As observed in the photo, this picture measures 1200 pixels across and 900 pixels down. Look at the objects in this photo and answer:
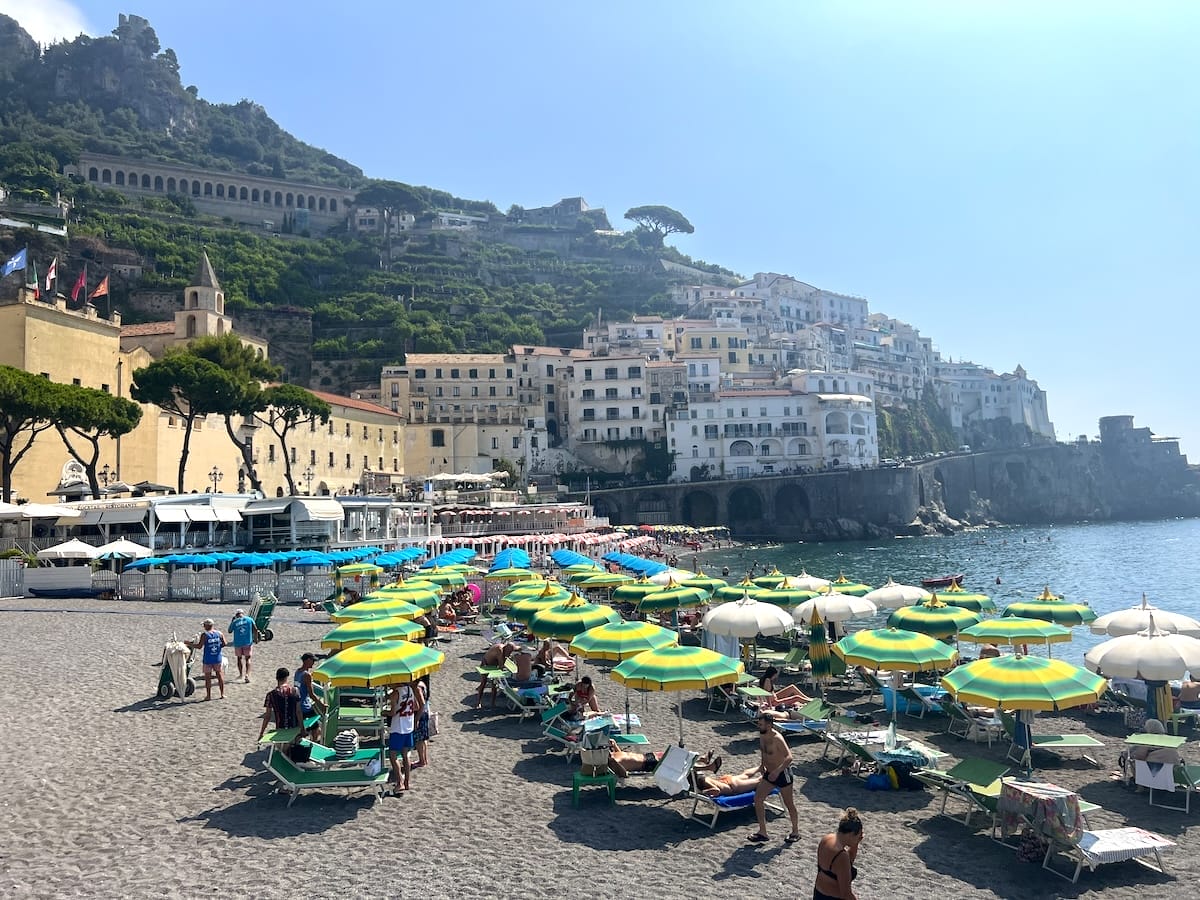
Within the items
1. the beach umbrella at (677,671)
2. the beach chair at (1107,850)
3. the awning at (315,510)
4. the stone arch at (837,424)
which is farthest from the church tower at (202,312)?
the beach chair at (1107,850)

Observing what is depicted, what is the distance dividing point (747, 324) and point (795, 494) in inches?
1348

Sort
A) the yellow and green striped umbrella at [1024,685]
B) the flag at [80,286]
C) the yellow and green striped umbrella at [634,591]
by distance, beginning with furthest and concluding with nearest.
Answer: the flag at [80,286] < the yellow and green striped umbrella at [634,591] < the yellow and green striped umbrella at [1024,685]

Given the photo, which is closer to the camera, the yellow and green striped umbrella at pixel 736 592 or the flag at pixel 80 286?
the yellow and green striped umbrella at pixel 736 592

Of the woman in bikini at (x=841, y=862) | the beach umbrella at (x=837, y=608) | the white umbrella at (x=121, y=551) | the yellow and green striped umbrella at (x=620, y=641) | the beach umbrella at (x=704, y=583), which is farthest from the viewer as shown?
the white umbrella at (x=121, y=551)

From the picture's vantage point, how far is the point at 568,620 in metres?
14.1

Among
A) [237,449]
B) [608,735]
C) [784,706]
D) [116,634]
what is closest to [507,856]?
[608,735]

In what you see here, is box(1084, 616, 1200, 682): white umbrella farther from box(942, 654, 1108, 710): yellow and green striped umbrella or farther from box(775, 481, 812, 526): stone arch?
box(775, 481, 812, 526): stone arch

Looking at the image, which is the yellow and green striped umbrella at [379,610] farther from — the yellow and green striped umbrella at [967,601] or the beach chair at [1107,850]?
the yellow and green striped umbrella at [967,601]

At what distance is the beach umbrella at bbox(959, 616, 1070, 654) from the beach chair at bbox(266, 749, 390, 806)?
10.4 m

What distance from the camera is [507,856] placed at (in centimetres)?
793

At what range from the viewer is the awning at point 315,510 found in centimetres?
3559

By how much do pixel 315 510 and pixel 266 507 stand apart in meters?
2.02

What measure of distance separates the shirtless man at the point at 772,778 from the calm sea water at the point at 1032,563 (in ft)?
53.9

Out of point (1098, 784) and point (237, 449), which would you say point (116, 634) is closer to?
point (1098, 784)
